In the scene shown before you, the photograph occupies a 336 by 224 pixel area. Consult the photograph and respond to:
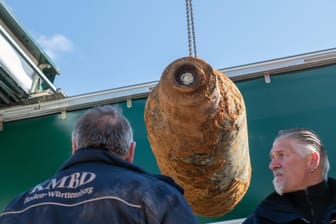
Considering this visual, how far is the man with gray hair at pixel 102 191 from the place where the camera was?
6.54ft

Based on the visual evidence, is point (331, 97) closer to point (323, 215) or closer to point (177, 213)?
point (323, 215)

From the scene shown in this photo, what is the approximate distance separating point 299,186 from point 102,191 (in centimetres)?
106

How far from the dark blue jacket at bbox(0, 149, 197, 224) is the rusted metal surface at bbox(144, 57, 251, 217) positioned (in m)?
0.58

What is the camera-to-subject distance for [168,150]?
9.37ft

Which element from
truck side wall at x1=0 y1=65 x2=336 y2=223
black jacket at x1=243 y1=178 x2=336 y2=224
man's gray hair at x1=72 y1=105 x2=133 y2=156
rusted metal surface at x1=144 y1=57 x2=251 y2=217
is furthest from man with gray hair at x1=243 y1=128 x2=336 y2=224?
truck side wall at x1=0 y1=65 x2=336 y2=223

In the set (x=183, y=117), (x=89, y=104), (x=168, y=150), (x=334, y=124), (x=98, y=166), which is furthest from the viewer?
(x=89, y=104)

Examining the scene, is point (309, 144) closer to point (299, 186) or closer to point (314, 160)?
→ point (314, 160)

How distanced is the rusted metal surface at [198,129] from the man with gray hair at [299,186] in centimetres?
27

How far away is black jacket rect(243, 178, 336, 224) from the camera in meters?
2.46

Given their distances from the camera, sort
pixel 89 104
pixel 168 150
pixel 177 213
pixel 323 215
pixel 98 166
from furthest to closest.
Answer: pixel 89 104, pixel 168 150, pixel 323 215, pixel 98 166, pixel 177 213

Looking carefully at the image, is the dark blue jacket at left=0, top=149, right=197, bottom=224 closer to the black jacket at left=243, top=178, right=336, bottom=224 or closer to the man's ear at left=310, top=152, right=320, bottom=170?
the black jacket at left=243, top=178, right=336, bottom=224

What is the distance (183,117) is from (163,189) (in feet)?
2.20

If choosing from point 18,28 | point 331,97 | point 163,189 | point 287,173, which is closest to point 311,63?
point 331,97

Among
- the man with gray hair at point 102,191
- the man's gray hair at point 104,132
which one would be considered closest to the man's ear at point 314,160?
the man with gray hair at point 102,191
